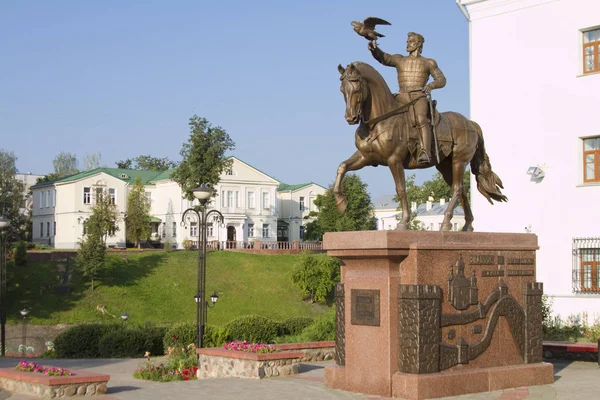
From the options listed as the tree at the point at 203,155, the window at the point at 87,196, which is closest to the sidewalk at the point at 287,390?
the tree at the point at 203,155

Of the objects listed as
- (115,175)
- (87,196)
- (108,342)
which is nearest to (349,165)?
(108,342)

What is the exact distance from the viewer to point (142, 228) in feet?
220

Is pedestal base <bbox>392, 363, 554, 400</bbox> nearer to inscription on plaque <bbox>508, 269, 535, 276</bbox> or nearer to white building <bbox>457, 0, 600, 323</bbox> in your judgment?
inscription on plaque <bbox>508, 269, 535, 276</bbox>

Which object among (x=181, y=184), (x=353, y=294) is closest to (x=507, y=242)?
(x=353, y=294)

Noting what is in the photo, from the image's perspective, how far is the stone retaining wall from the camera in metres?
11.8

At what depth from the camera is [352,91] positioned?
11.7 m

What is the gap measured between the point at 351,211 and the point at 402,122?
55786mm

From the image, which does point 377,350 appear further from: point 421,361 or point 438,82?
point 438,82

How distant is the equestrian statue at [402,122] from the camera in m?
12.0

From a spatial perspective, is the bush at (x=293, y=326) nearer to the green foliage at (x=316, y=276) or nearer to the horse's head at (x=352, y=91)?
the horse's head at (x=352, y=91)

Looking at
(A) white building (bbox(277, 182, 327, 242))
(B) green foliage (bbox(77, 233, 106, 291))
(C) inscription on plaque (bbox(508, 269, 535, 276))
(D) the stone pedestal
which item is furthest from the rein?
(A) white building (bbox(277, 182, 327, 242))

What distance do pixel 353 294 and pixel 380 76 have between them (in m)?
3.37

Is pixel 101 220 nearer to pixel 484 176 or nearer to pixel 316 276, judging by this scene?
pixel 316 276

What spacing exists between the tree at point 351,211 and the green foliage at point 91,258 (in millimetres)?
23577
